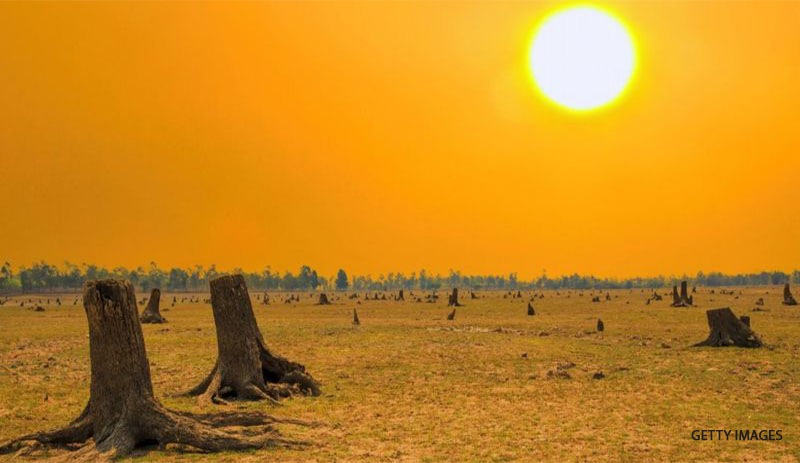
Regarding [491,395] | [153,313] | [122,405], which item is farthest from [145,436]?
[153,313]

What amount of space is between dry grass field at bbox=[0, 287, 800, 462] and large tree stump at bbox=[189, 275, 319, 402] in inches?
25.7

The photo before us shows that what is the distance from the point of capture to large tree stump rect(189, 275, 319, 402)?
16359 millimetres

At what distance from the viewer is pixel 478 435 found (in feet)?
39.7

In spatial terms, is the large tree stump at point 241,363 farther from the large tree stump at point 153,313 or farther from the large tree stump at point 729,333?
the large tree stump at point 153,313

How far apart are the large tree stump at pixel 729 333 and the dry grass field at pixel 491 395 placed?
2.46ft

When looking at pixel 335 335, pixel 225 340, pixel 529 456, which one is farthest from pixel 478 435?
pixel 335 335

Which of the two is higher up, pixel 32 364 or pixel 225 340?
pixel 225 340

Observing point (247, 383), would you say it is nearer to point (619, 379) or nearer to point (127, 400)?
point (127, 400)

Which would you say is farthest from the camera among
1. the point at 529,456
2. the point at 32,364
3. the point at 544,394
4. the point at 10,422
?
the point at 32,364

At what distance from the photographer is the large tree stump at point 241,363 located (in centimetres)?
1636

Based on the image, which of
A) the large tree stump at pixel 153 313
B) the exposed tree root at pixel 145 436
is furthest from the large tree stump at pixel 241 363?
the large tree stump at pixel 153 313

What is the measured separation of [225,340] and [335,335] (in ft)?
54.9

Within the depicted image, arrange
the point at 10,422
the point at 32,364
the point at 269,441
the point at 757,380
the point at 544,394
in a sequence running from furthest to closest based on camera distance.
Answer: the point at 32,364 → the point at 757,380 → the point at 544,394 → the point at 10,422 → the point at 269,441

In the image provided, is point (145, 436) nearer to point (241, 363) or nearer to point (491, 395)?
point (241, 363)
